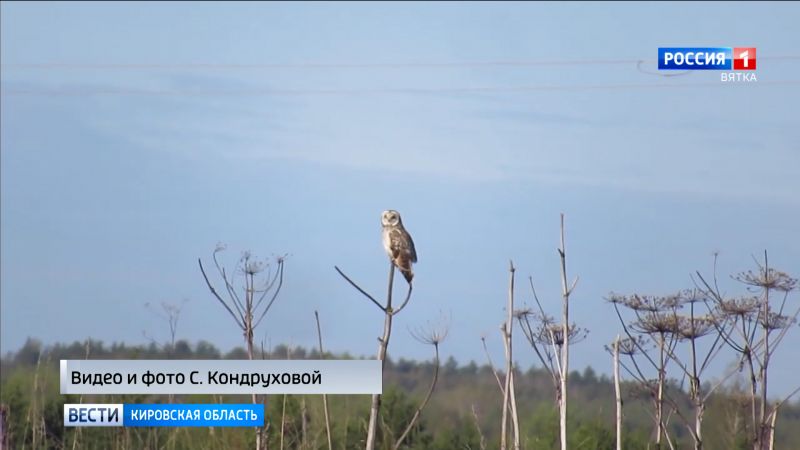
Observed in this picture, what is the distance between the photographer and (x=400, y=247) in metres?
6.21

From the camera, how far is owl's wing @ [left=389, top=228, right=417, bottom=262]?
6.20 m

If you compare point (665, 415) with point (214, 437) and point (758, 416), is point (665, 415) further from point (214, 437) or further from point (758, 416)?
point (214, 437)

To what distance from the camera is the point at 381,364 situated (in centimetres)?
462

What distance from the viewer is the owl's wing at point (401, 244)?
6195mm

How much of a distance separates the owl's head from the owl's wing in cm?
10

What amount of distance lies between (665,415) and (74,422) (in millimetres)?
3534
